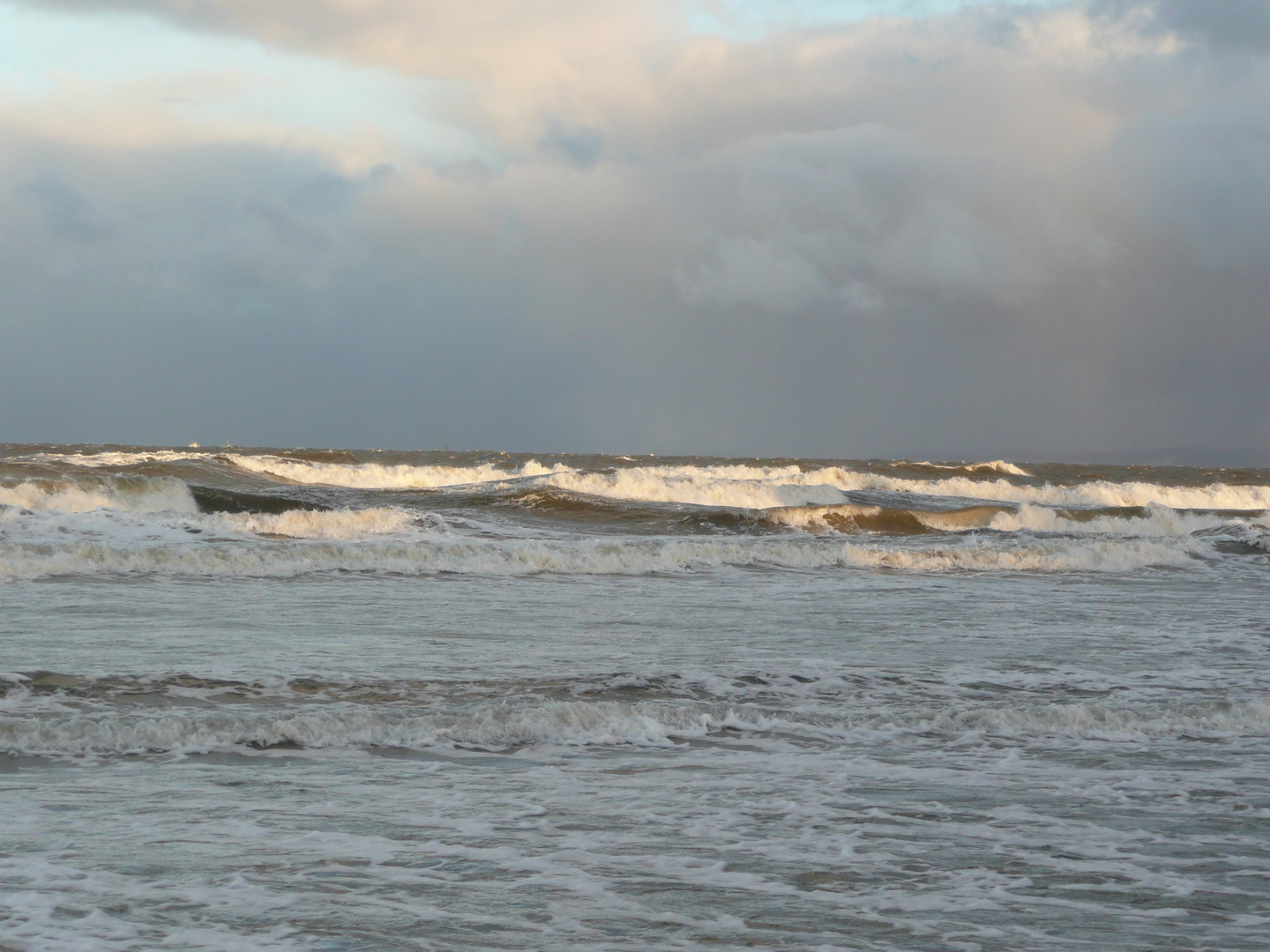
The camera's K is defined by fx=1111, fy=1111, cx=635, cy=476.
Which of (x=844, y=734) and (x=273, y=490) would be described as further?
(x=273, y=490)

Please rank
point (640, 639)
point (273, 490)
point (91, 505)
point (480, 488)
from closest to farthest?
1. point (640, 639)
2. point (91, 505)
3. point (273, 490)
4. point (480, 488)

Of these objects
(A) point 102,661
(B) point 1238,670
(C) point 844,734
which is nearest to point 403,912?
(C) point 844,734

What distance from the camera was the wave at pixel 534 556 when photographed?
15.0 m

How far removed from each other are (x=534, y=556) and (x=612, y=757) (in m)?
10.5

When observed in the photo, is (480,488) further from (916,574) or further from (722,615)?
(722,615)

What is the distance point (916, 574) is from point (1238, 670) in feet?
24.5

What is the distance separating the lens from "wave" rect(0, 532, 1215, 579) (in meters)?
15.0

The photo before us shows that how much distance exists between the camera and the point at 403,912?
4.00 meters

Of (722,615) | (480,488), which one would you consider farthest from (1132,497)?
(722,615)

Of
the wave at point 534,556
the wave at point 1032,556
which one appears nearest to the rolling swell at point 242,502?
the wave at point 534,556

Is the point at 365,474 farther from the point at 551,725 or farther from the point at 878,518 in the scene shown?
the point at 551,725

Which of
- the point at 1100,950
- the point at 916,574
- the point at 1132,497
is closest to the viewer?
the point at 1100,950

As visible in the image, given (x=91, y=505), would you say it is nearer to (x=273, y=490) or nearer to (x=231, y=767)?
(x=273, y=490)

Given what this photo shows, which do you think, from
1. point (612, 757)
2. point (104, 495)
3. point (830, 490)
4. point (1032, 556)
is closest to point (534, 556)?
point (1032, 556)
